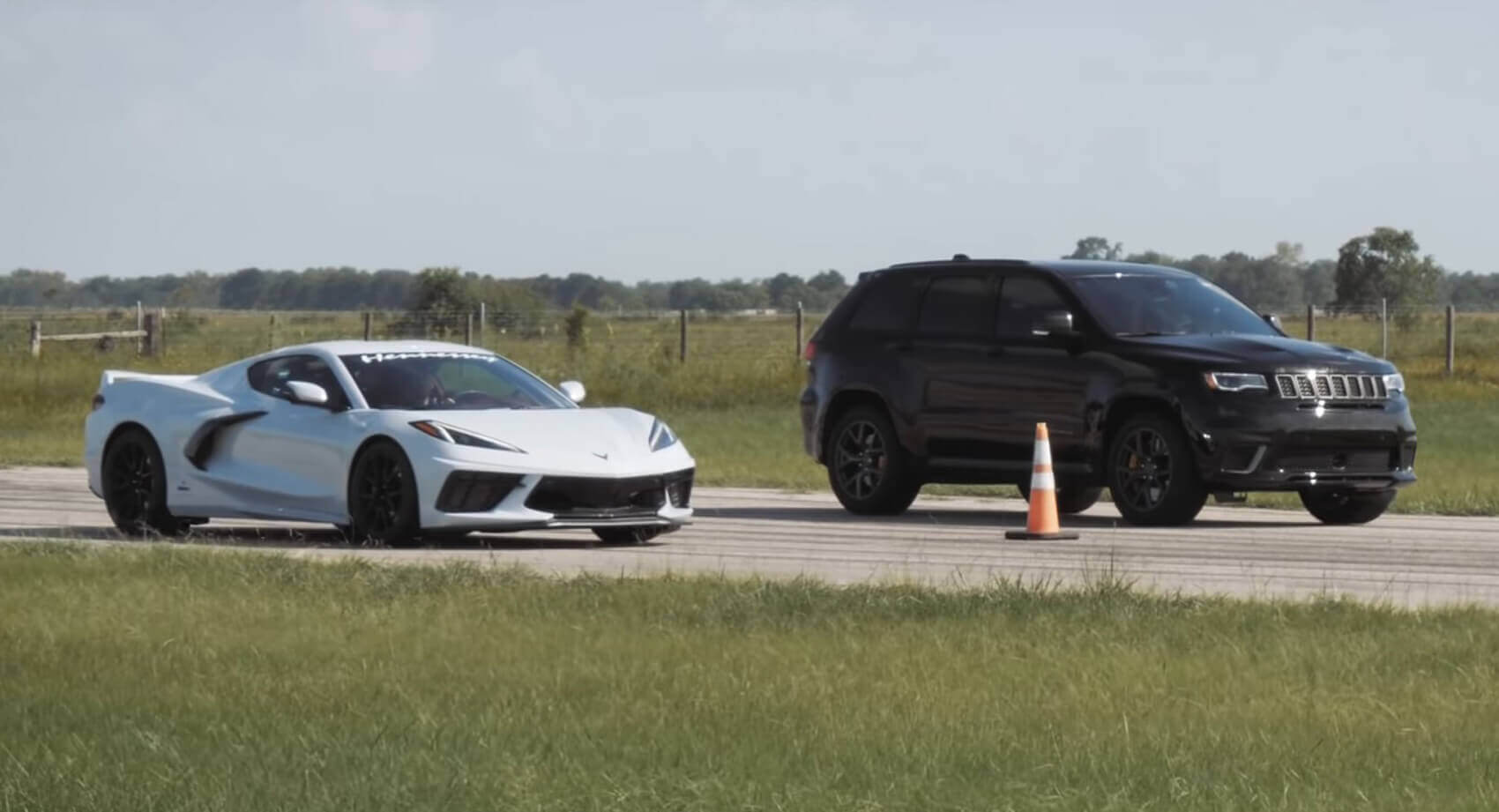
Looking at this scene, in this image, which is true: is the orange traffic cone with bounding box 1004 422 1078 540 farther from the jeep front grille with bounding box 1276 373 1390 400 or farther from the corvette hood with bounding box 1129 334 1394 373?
the jeep front grille with bounding box 1276 373 1390 400

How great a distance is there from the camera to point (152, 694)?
31.4 feet

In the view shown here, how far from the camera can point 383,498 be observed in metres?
16.4

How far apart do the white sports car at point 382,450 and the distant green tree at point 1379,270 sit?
8737 centimetres

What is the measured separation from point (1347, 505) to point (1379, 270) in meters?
86.2

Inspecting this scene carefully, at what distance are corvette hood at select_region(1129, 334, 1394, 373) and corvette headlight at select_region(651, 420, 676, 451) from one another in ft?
11.4

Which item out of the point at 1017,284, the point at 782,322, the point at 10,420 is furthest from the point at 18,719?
the point at 782,322

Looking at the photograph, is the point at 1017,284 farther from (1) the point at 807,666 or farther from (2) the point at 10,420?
(2) the point at 10,420

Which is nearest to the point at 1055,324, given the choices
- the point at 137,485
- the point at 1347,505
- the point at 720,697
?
the point at 1347,505

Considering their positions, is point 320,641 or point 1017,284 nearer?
point 320,641

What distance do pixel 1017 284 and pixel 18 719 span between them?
38.2 ft

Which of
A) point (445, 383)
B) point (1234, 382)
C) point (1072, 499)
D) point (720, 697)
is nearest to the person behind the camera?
point (720, 697)

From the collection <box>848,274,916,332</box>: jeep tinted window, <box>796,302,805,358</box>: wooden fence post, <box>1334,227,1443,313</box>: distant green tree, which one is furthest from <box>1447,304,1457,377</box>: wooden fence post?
<box>1334,227,1443,313</box>: distant green tree

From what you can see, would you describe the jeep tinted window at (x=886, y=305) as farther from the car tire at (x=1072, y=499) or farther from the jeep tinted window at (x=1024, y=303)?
the car tire at (x=1072, y=499)

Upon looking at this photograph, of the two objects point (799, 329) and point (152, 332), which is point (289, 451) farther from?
point (152, 332)
